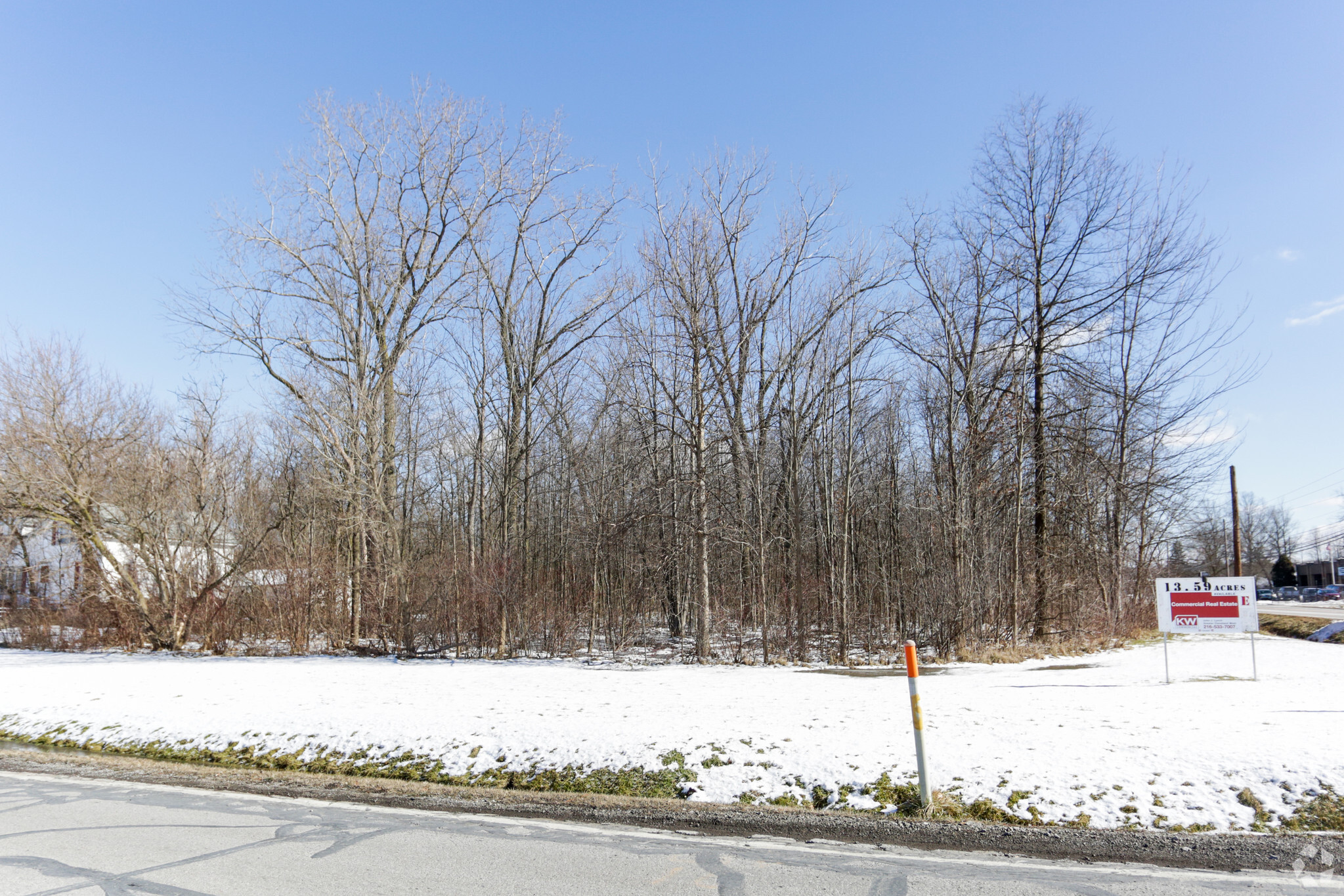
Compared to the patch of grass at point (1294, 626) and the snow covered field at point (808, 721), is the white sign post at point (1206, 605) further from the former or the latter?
the patch of grass at point (1294, 626)

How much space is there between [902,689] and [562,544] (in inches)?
587

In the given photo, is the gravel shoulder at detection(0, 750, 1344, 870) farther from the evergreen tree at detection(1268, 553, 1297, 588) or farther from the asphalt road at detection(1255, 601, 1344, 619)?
the evergreen tree at detection(1268, 553, 1297, 588)

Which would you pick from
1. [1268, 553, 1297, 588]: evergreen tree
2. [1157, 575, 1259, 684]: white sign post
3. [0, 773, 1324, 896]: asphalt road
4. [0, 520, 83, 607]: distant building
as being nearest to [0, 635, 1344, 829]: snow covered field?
[1157, 575, 1259, 684]: white sign post

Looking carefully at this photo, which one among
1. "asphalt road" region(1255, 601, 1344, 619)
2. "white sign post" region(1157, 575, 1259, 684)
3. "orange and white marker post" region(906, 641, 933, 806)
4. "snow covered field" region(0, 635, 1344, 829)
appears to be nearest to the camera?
"orange and white marker post" region(906, 641, 933, 806)

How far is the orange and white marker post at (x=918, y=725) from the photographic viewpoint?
5.62 meters

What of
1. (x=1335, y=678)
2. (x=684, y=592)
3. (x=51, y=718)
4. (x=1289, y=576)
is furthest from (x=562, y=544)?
(x=1289, y=576)

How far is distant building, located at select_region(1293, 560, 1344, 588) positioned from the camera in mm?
81312

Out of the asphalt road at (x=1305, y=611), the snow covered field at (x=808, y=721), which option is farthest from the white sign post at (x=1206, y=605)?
the asphalt road at (x=1305, y=611)

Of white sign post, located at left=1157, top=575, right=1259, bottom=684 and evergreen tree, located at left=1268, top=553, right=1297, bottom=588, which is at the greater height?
white sign post, located at left=1157, top=575, right=1259, bottom=684

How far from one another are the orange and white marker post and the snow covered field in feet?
1.39

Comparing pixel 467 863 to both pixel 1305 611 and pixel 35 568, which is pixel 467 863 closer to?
pixel 35 568

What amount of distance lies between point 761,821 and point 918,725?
149 cm

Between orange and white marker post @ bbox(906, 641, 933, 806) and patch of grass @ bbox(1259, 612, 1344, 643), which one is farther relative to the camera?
patch of grass @ bbox(1259, 612, 1344, 643)

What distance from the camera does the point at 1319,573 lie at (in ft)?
289
